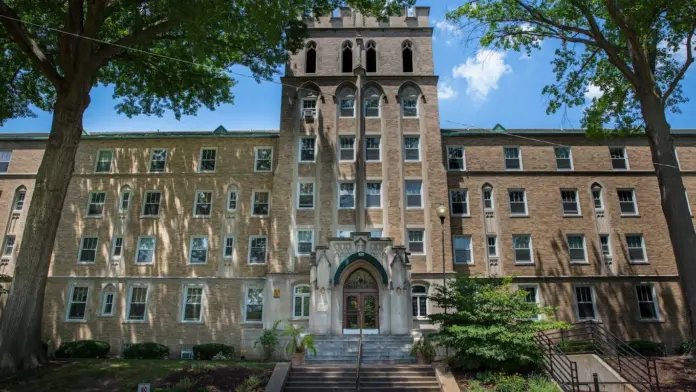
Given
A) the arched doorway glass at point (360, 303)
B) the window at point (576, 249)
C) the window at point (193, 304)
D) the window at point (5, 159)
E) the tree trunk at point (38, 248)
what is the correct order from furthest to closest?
the window at point (5, 159) → the window at point (576, 249) → the window at point (193, 304) → the arched doorway glass at point (360, 303) → the tree trunk at point (38, 248)

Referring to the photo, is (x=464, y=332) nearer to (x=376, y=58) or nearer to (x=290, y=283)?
(x=290, y=283)

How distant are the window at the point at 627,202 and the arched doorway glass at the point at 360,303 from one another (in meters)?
16.8

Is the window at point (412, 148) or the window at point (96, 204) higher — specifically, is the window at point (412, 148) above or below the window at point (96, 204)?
above

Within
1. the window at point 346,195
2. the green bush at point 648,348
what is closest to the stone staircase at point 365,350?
the window at point 346,195

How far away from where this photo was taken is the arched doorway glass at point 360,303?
77.4 feet

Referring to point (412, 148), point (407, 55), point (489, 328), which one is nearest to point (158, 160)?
point (412, 148)

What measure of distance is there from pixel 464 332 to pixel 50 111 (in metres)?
24.4

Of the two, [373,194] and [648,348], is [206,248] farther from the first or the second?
[648,348]

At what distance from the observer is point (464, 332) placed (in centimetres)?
1666

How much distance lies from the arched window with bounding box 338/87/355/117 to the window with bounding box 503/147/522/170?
1026 centimetres

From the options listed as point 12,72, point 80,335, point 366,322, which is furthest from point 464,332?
point 12,72

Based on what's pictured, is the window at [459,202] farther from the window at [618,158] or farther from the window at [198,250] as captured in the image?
the window at [198,250]

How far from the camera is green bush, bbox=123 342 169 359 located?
24.7m

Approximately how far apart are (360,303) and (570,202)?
15075 millimetres
